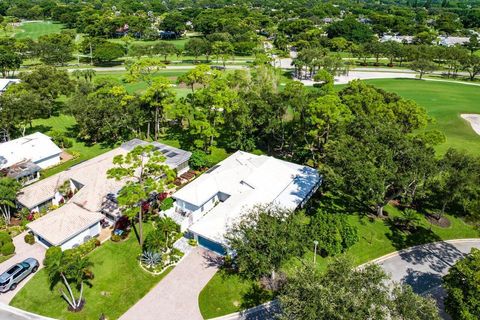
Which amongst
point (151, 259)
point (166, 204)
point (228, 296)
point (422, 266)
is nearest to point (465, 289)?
point (422, 266)

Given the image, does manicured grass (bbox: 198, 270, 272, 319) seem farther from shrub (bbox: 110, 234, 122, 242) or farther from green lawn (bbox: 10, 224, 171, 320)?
shrub (bbox: 110, 234, 122, 242)

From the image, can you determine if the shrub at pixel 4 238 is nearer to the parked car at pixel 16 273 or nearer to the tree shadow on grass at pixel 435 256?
the parked car at pixel 16 273

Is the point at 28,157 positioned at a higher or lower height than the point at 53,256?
higher

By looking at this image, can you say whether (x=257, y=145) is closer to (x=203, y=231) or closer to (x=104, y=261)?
(x=203, y=231)

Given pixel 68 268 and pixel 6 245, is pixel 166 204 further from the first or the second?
pixel 6 245

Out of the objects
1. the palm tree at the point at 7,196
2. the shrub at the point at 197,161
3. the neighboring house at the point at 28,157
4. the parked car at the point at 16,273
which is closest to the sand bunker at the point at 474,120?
the shrub at the point at 197,161
